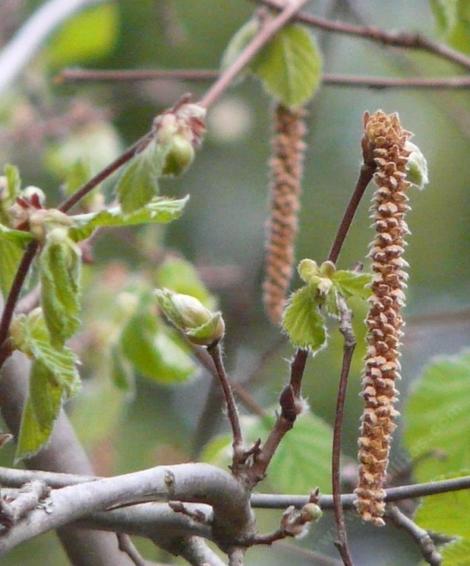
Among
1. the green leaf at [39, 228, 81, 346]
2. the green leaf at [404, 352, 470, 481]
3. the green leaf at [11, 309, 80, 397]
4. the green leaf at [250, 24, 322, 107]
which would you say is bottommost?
the green leaf at [404, 352, 470, 481]

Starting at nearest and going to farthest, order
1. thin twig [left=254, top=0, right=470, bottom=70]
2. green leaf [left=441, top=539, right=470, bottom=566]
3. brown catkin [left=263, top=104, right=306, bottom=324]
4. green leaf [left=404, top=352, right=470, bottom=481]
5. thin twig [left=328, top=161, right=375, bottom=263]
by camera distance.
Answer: thin twig [left=328, top=161, right=375, bottom=263] < green leaf [left=441, top=539, right=470, bottom=566] < brown catkin [left=263, top=104, right=306, bottom=324] < green leaf [left=404, top=352, right=470, bottom=481] < thin twig [left=254, top=0, right=470, bottom=70]

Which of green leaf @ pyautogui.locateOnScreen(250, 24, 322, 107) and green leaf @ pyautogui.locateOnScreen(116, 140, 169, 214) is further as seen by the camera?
green leaf @ pyautogui.locateOnScreen(250, 24, 322, 107)

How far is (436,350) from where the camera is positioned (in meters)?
2.96

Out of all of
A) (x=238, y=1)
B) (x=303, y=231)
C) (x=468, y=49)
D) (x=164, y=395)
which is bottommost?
(x=164, y=395)

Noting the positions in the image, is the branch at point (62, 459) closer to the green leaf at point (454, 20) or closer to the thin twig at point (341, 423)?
the thin twig at point (341, 423)

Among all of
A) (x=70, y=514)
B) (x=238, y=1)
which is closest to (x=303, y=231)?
(x=238, y=1)

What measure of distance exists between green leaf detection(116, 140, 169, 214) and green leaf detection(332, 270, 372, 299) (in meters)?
0.12

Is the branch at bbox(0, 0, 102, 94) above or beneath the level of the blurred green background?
above

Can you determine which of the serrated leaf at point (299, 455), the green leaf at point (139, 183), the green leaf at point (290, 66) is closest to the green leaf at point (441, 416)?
the serrated leaf at point (299, 455)

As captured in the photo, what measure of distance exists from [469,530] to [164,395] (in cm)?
228

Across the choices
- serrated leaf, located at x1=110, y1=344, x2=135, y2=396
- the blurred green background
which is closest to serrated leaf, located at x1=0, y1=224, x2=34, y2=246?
serrated leaf, located at x1=110, y1=344, x2=135, y2=396

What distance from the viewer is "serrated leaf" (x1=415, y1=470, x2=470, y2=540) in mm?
857

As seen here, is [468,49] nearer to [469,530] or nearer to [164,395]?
[469,530]

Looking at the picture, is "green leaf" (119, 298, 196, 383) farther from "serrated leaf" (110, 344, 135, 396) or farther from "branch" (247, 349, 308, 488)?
"branch" (247, 349, 308, 488)
